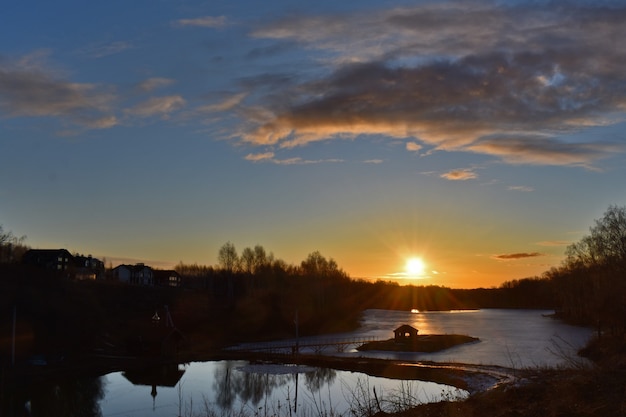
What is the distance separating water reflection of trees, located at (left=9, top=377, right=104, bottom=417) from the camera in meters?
40.6

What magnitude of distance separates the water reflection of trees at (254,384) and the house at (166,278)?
94.6 metres

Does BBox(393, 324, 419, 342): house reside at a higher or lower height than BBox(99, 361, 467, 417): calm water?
higher

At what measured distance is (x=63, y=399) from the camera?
46.1 m

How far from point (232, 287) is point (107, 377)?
84259 millimetres

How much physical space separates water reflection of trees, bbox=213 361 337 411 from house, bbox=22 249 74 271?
201 ft

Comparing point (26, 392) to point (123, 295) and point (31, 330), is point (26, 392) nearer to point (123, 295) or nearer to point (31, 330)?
point (31, 330)

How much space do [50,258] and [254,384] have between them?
248ft

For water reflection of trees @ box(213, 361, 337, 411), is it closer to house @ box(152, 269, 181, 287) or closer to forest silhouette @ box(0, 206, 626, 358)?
forest silhouette @ box(0, 206, 626, 358)

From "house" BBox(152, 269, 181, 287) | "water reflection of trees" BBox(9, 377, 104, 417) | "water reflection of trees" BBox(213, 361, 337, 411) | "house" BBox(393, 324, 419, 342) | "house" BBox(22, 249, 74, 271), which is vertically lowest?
"water reflection of trees" BBox(213, 361, 337, 411)

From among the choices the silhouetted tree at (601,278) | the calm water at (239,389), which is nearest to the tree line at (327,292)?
the silhouetted tree at (601,278)

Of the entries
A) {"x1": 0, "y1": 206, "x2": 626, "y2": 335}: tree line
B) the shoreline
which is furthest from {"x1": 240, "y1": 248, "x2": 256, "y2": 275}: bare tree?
the shoreline

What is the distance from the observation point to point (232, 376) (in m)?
57.6

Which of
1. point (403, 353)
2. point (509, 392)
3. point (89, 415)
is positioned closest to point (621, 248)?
point (403, 353)

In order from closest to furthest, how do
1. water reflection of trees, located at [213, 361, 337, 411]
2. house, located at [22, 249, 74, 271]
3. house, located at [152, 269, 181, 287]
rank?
water reflection of trees, located at [213, 361, 337, 411] < house, located at [22, 249, 74, 271] < house, located at [152, 269, 181, 287]
